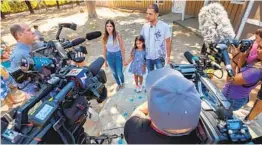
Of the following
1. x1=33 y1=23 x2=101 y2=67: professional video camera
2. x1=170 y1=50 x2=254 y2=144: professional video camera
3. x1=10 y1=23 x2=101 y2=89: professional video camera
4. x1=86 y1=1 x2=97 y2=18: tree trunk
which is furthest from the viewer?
x1=86 y1=1 x2=97 y2=18: tree trunk

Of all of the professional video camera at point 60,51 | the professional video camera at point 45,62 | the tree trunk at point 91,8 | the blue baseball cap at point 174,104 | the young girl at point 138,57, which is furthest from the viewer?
the tree trunk at point 91,8

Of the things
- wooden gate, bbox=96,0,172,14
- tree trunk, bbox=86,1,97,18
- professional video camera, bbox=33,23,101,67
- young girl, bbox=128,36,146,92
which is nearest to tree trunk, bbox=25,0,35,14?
wooden gate, bbox=96,0,172,14

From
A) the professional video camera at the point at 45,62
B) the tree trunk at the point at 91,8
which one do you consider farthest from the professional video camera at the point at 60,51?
the tree trunk at the point at 91,8

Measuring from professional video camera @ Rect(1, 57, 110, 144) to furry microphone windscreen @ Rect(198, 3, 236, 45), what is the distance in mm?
1871

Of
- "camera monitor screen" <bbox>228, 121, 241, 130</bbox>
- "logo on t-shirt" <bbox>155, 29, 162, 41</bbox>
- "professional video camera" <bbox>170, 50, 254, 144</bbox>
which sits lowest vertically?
"logo on t-shirt" <bbox>155, 29, 162, 41</bbox>

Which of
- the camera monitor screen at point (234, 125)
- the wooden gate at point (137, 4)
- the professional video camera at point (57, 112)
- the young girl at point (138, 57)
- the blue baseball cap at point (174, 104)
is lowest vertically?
the wooden gate at point (137, 4)

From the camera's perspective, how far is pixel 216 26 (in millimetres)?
2807

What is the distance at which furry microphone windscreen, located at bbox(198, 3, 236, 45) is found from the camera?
2.70 m

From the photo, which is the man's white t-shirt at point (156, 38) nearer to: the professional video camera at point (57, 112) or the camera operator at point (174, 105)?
the professional video camera at point (57, 112)

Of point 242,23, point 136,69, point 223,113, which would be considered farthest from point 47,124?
point 242,23

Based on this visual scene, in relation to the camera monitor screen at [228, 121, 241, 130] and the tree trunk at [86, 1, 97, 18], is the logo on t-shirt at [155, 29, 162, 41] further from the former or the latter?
the tree trunk at [86, 1, 97, 18]

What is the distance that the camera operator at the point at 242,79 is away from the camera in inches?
84.0

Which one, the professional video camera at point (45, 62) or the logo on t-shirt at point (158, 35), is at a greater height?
the professional video camera at point (45, 62)

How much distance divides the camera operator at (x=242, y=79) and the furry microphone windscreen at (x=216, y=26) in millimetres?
321
